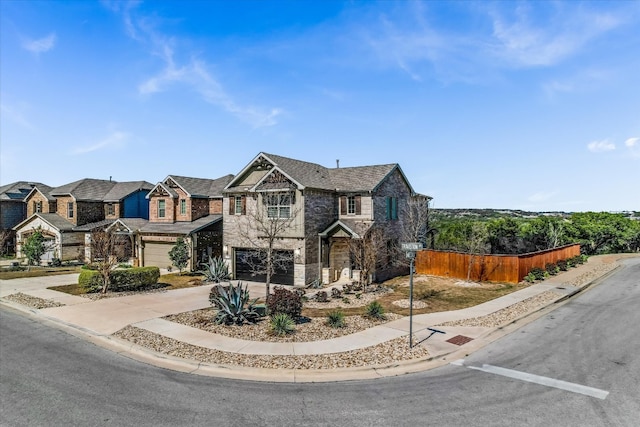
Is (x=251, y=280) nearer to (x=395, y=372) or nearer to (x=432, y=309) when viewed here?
(x=432, y=309)

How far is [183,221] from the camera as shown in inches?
1284

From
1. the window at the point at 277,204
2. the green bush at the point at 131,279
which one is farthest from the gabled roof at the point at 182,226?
the window at the point at 277,204

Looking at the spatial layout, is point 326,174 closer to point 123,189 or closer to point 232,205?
point 232,205

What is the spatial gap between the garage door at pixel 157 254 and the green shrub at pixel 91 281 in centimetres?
964

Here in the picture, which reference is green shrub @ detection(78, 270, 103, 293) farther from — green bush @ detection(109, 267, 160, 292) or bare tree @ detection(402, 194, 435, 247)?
bare tree @ detection(402, 194, 435, 247)

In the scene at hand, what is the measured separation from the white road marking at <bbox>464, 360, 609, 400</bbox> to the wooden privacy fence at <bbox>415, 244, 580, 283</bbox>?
1574 cm

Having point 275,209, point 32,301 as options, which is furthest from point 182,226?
point 32,301

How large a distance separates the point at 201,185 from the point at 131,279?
14.4 meters

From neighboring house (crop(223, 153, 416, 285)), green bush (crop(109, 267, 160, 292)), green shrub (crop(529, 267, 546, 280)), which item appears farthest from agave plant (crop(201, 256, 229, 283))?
green shrub (crop(529, 267, 546, 280))

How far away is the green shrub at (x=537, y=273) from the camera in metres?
24.8

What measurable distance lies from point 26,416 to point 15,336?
7.27 meters

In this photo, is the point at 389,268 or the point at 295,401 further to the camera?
the point at 389,268

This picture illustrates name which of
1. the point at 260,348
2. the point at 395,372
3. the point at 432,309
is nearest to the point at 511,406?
the point at 395,372

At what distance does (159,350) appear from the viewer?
11.5 meters
